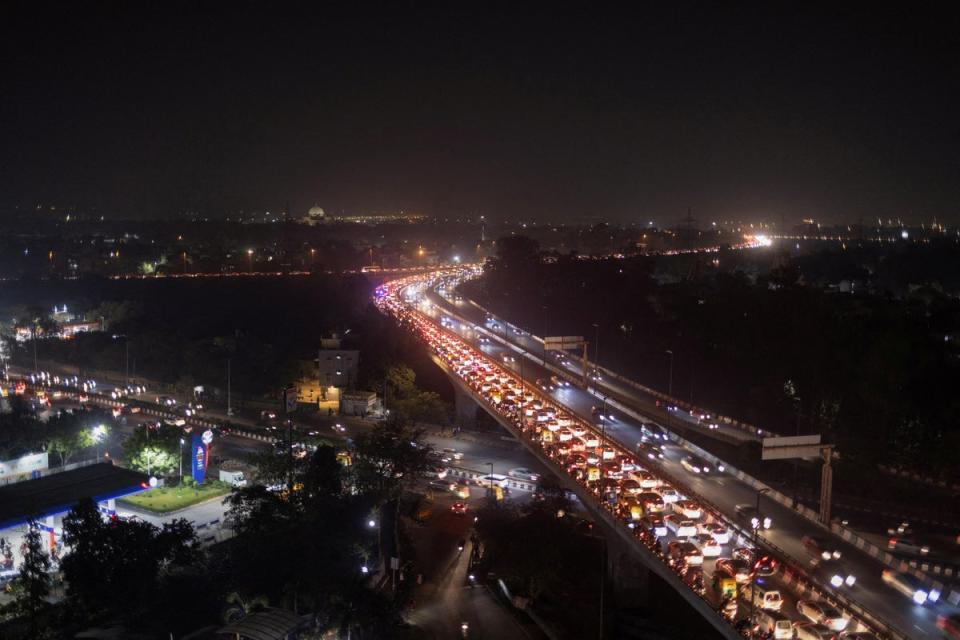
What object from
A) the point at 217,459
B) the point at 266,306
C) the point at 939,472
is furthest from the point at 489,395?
the point at 266,306

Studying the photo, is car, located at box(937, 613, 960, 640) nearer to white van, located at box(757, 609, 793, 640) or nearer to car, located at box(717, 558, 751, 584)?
white van, located at box(757, 609, 793, 640)

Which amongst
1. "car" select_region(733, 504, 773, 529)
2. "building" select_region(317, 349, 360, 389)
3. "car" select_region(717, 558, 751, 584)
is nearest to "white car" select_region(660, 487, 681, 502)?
"car" select_region(733, 504, 773, 529)

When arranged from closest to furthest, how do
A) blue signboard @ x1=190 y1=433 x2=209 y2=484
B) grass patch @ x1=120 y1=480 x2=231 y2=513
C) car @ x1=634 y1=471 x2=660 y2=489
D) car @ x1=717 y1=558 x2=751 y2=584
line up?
car @ x1=717 y1=558 x2=751 y2=584 < car @ x1=634 y1=471 x2=660 y2=489 < grass patch @ x1=120 y1=480 x2=231 y2=513 < blue signboard @ x1=190 y1=433 x2=209 y2=484

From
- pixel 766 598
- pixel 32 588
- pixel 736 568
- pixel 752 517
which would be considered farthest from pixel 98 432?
pixel 766 598

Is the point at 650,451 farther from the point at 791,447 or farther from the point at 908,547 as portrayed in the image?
the point at 908,547

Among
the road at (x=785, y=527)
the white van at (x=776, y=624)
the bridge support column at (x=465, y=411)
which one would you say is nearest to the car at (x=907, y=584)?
the road at (x=785, y=527)
